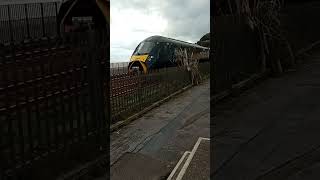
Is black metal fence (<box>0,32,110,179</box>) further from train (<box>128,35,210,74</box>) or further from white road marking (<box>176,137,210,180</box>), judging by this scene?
train (<box>128,35,210,74</box>)

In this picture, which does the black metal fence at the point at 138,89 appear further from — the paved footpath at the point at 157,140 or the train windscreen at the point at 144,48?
the train windscreen at the point at 144,48

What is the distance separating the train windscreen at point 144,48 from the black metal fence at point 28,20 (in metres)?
6.85

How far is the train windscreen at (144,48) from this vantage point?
2221cm

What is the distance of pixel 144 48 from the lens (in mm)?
22531

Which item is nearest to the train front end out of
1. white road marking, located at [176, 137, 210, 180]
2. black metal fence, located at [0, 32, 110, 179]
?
white road marking, located at [176, 137, 210, 180]

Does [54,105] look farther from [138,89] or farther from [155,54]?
[155,54]

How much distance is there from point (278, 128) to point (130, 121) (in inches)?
134

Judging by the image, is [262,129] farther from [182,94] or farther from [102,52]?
[182,94]

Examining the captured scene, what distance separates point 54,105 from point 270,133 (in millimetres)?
3937

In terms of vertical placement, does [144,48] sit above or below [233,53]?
above

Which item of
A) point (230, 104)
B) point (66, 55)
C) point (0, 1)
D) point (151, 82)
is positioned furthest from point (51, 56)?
point (0, 1)

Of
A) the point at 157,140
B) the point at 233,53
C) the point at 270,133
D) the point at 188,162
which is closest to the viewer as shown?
the point at 188,162

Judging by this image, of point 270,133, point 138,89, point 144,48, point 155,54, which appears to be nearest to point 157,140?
point 270,133

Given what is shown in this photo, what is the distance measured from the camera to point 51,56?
19.0 feet
